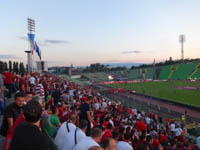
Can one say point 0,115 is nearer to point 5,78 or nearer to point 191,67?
point 5,78

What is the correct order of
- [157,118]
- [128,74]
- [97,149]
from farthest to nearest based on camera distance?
[128,74]
[157,118]
[97,149]

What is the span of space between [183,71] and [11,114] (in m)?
63.4

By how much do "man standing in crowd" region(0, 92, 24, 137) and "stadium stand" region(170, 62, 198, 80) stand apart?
193 feet

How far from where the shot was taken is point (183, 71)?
59.6m

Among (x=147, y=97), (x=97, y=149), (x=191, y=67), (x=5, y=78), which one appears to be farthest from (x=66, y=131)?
(x=191, y=67)

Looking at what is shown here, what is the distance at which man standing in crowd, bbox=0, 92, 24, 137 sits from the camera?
10.7 feet

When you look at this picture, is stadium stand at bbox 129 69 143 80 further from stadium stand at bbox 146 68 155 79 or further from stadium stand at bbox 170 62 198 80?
stadium stand at bbox 170 62 198 80

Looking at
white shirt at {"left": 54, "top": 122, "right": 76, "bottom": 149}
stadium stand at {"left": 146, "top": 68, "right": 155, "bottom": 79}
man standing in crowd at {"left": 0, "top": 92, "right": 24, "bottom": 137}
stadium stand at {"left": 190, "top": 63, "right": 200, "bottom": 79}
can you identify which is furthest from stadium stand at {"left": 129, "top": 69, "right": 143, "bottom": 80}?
man standing in crowd at {"left": 0, "top": 92, "right": 24, "bottom": 137}

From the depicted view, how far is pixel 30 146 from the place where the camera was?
1.78 meters

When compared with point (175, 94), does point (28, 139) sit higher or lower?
higher

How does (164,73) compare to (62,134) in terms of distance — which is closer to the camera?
(62,134)

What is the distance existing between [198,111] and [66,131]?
71.2 ft

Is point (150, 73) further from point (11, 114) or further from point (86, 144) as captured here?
point (86, 144)

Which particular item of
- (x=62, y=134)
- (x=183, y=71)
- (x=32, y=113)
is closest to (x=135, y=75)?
(x=183, y=71)
